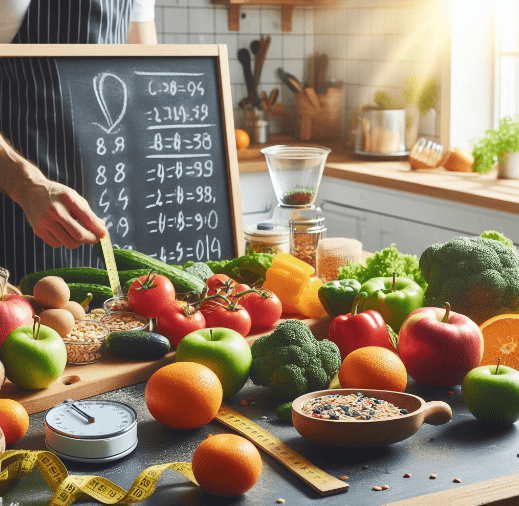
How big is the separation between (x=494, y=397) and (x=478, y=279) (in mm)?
367

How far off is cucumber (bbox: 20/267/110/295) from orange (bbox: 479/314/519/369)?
2.80ft

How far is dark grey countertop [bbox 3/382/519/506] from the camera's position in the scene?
0.92 metres

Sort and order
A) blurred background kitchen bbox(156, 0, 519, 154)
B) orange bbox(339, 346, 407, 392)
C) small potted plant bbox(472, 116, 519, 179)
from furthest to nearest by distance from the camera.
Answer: blurred background kitchen bbox(156, 0, 519, 154)
small potted plant bbox(472, 116, 519, 179)
orange bbox(339, 346, 407, 392)

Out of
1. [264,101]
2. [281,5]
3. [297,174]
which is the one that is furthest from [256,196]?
[297,174]

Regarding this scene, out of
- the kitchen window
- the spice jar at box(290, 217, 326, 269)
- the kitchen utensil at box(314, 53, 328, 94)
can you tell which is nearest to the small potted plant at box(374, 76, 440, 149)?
the kitchen window

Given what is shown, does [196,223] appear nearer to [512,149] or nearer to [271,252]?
[271,252]

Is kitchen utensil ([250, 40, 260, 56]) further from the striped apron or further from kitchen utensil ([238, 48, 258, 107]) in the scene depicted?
the striped apron

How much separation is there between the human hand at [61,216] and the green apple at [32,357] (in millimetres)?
456

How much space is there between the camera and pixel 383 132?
12.5ft

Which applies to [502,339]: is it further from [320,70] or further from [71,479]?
[320,70]

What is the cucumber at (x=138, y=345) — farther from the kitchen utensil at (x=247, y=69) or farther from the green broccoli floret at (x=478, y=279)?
the kitchen utensil at (x=247, y=69)

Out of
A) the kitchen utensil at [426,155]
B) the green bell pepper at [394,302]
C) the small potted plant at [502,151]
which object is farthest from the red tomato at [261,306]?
the kitchen utensil at [426,155]

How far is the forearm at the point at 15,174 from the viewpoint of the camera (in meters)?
1.86

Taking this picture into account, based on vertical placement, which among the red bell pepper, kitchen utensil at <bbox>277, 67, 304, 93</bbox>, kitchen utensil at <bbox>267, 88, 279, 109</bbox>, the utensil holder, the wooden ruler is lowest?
the wooden ruler
